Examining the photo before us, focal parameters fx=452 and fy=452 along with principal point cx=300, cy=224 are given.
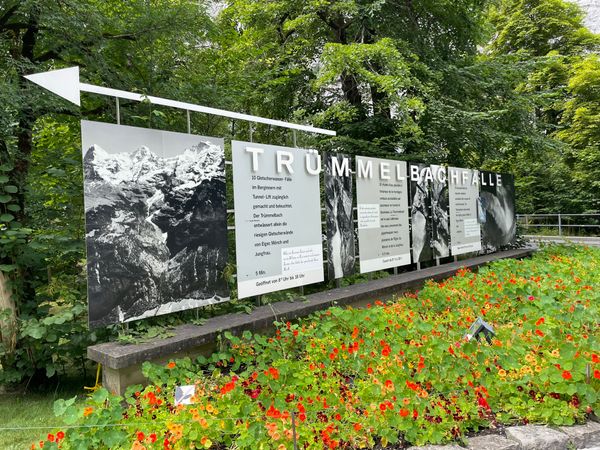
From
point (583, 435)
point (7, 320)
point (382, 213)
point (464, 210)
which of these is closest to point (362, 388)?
point (583, 435)

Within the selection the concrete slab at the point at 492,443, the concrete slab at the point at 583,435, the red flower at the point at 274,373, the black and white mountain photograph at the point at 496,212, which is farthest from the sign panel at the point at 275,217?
the black and white mountain photograph at the point at 496,212

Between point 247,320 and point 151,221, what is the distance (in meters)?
1.37

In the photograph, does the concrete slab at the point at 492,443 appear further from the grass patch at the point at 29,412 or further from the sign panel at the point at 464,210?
the sign panel at the point at 464,210

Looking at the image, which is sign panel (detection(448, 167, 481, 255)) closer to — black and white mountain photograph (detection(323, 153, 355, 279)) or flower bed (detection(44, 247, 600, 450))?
black and white mountain photograph (detection(323, 153, 355, 279))

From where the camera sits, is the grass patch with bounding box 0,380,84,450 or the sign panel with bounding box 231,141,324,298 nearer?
the grass patch with bounding box 0,380,84,450

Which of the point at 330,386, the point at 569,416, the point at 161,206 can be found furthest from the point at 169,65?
the point at 569,416

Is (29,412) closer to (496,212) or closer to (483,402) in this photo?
(483,402)

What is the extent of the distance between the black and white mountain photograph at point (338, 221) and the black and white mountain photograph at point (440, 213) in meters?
2.54

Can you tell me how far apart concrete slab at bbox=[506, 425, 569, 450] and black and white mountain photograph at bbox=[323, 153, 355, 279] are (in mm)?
3540

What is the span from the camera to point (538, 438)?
2.74 meters

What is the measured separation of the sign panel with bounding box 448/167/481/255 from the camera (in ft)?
29.2

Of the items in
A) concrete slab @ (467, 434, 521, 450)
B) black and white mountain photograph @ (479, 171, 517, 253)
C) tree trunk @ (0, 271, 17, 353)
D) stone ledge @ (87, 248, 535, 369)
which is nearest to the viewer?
concrete slab @ (467, 434, 521, 450)

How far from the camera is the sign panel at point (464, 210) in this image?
8.90m

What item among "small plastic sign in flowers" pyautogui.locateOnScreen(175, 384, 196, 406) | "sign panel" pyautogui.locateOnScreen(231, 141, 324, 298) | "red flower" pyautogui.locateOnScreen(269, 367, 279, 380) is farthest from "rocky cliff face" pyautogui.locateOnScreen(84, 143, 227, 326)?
"red flower" pyautogui.locateOnScreen(269, 367, 279, 380)
